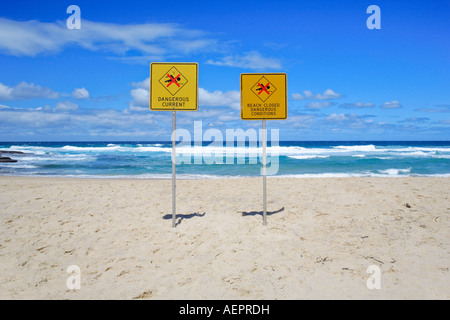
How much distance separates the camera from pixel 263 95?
6.18 metres

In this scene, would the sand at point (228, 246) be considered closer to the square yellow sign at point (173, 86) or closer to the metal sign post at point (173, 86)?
the metal sign post at point (173, 86)

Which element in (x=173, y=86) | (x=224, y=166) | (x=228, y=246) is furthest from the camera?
(x=224, y=166)

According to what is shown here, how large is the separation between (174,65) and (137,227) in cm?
335

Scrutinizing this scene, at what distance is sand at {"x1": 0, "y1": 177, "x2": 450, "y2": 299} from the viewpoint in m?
4.17

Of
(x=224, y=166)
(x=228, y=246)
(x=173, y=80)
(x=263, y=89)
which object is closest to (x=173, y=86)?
(x=173, y=80)

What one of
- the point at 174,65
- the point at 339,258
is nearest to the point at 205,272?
the point at 339,258

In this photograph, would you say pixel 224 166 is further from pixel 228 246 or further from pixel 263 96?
pixel 228 246

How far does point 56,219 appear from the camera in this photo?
6.89 metres

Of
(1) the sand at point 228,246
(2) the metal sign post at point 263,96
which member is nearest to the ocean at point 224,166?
(1) the sand at point 228,246

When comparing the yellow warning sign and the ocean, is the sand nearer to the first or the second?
the yellow warning sign

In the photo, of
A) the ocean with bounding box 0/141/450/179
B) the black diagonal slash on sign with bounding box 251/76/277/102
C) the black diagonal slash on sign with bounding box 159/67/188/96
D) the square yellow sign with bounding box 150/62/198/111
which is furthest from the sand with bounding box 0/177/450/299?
the ocean with bounding box 0/141/450/179

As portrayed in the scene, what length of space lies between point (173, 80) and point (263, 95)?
5.92 ft

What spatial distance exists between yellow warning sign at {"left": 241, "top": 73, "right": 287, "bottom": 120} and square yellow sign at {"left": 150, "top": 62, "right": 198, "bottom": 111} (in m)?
0.99

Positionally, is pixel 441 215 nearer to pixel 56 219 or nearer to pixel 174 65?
pixel 174 65
